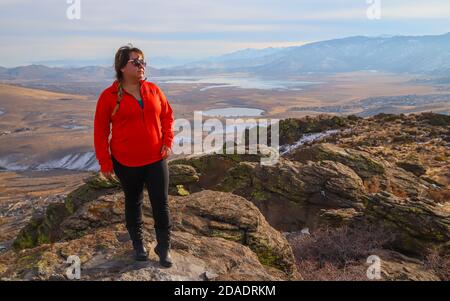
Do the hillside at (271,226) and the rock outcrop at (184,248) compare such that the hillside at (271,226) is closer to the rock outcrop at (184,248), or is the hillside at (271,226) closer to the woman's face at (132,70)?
the rock outcrop at (184,248)

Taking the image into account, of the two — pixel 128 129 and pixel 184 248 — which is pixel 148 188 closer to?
pixel 128 129

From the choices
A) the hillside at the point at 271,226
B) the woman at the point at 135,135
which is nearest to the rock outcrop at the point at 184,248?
the hillside at the point at 271,226

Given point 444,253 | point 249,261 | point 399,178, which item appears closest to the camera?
point 249,261

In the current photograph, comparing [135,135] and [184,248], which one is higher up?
[135,135]

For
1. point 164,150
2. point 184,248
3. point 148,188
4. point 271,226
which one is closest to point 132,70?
point 164,150

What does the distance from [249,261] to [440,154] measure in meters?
22.6

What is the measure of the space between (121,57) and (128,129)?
3.39 feet

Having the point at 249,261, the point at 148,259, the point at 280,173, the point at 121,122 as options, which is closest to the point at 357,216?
the point at 280,173

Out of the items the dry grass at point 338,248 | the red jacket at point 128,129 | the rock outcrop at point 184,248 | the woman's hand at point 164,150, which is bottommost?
the dry grass at point 338,248

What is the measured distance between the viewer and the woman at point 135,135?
568 cm

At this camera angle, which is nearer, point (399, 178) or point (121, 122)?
point (121, 122)

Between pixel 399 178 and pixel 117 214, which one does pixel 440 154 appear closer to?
pixel 399 178

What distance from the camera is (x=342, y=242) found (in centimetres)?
1039

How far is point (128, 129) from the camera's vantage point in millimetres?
5672
